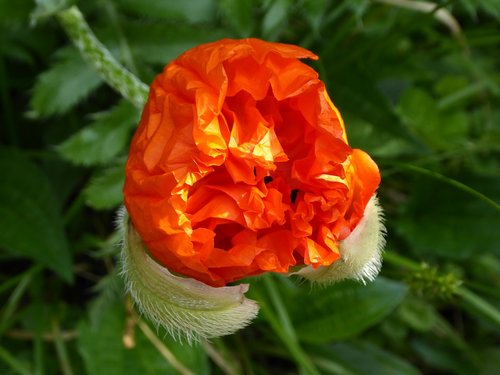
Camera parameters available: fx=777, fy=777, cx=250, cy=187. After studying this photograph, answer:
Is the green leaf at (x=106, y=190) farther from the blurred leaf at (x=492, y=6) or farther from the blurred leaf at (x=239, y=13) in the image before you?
the blurred leaf at (x=492, y=6)

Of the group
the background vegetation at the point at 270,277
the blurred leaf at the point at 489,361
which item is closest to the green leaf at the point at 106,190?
the background vegetation at the point at 270,277

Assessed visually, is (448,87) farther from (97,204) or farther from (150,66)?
(97,204)

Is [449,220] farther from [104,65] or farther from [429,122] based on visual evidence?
[104,65]

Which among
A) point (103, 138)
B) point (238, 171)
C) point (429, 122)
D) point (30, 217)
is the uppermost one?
point (238, 171)

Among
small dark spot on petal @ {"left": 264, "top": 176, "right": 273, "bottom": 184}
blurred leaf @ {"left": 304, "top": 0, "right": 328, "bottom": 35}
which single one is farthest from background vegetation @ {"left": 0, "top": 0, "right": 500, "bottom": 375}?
small dark spot on petal @ {"left": 264, "top": 176, "right": 273, "bottom": 184}

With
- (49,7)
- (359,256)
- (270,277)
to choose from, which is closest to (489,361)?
(270,277)
